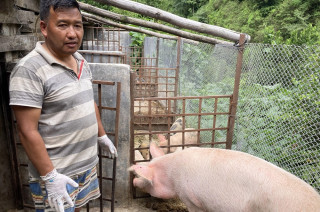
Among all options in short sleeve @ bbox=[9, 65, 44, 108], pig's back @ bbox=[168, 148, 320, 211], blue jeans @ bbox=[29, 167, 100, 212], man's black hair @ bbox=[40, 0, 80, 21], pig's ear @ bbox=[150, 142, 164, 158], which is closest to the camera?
short sleeve @ bbox=[9, 65, 44, 108]

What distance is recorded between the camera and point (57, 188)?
66.0 inches

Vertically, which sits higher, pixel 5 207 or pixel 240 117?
pixel 240 117

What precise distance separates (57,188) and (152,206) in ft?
6.58

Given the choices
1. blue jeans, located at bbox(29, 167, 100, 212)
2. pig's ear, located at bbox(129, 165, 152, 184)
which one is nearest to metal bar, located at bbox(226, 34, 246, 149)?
pig's ear, located at bbox(129, 165, 152, 184)

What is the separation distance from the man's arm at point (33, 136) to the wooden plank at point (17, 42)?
3.90ft

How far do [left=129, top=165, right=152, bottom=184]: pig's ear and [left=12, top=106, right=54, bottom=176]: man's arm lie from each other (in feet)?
4.12

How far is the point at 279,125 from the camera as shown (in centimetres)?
298

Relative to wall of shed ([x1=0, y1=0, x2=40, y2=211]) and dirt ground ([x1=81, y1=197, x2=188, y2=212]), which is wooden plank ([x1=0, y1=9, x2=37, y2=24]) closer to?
wall of shed ([x1=0, y1=0, x2=40, y2=211])

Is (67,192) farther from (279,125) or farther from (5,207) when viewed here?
(279,125)

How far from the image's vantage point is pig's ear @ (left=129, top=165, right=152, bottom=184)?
2758 millimetres

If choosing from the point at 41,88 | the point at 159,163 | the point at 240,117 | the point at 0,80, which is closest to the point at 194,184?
the point at 159,163

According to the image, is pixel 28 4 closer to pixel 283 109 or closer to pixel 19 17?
pixel 19 17

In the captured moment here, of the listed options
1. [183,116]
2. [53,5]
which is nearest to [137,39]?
[183,116]

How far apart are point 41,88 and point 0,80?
50.0 inches
